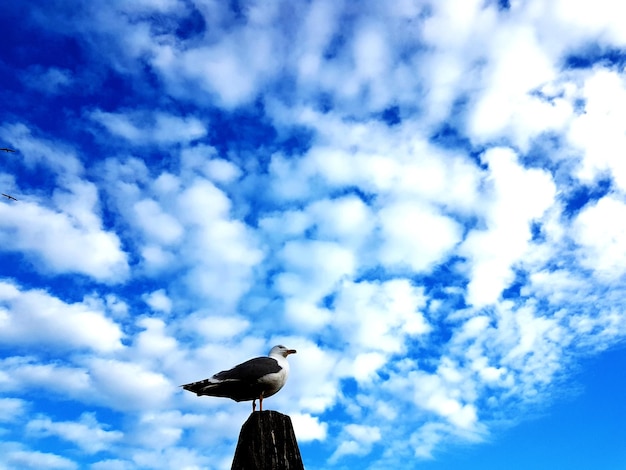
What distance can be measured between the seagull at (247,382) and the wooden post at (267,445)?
11.4ft

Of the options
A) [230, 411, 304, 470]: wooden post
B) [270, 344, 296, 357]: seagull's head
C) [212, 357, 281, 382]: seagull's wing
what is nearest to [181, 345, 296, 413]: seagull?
[212, 357, 281, 382]: seagull's wing

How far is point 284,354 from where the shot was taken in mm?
11461

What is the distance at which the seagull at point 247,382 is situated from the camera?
9477mm

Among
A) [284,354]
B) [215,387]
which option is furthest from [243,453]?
[284,354]

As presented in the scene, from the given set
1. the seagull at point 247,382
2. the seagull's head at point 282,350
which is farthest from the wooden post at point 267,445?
the seagull's head at point 282,350

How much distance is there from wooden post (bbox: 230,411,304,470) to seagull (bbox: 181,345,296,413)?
348 centimetres

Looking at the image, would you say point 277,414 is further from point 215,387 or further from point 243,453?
point 215,387

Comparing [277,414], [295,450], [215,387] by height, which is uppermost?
[215,387]

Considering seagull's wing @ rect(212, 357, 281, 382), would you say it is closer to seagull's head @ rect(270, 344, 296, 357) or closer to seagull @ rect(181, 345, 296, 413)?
seagull @ rect(181, 345, 296, 413)

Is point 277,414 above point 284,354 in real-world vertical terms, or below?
below

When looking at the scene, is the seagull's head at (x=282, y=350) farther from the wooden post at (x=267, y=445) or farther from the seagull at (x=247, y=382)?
the wooden post at (x=267, y=445)

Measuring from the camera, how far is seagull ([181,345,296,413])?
31.1 ft

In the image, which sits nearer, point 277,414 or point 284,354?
Result: point 277,414

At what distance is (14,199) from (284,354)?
6.67m
